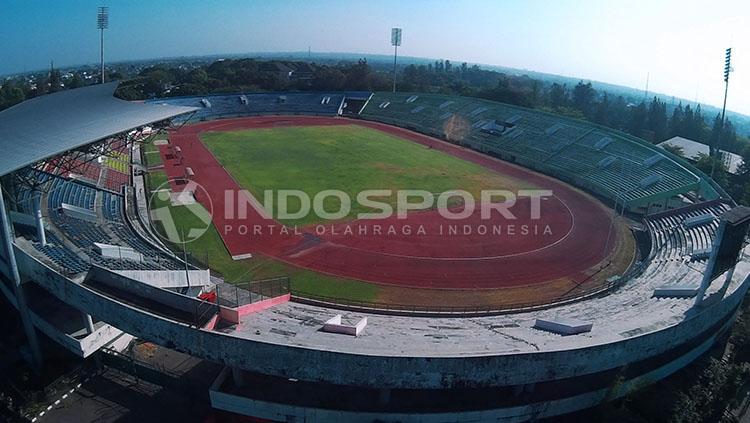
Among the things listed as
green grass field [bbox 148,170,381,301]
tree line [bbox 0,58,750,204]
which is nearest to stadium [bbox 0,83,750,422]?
green grass field [bbox 148,170,381,301]

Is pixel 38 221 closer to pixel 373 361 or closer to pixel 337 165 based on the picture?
pixel 373 361

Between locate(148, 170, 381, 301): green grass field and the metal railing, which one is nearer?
the metal railing

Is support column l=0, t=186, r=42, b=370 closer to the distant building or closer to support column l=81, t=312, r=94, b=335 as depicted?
support column l=81, t=312, r=94, b=335

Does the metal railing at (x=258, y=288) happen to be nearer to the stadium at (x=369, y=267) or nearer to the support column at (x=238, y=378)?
the stadium at (x=369, y=267)

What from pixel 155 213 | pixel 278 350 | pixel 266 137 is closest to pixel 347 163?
pixel 266 137

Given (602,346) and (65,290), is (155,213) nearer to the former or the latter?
(65,290)

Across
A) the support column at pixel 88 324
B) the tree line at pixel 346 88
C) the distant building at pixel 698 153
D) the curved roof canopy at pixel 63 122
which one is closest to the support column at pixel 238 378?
the support column at pixel 88 324
